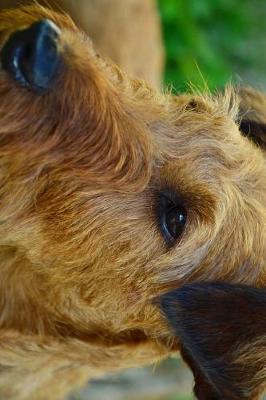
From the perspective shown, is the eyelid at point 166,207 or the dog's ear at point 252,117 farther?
the dog's ear at point 252,117

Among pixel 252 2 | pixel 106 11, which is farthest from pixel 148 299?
pixel 252 2

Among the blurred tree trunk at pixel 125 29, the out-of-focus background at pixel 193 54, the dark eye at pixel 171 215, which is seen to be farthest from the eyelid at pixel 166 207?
the out-of-focus background at pixel 193 54

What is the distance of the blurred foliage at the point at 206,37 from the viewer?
16.7 feet

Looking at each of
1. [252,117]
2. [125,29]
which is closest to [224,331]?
[252,117]

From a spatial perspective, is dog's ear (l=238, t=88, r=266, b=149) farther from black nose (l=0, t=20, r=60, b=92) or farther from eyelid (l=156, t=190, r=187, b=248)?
black nose (l=0, t=20, r=60, b=92)

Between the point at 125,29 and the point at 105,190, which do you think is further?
the point at 125,29

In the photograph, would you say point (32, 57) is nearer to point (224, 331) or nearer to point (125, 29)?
point (224, 331)

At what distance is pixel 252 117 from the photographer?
256cm

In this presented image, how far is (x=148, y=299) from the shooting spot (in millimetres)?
2180

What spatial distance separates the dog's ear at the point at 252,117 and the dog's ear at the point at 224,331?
0.62 meters

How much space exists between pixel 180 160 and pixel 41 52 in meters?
0.51

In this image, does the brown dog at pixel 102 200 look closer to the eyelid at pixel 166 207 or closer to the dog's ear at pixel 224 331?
the eyelid at pixel 166 207

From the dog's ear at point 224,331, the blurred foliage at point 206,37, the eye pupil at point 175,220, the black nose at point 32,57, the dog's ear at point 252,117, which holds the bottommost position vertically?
the dog's ear at point 224,331

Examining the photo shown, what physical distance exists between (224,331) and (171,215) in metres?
0.32
